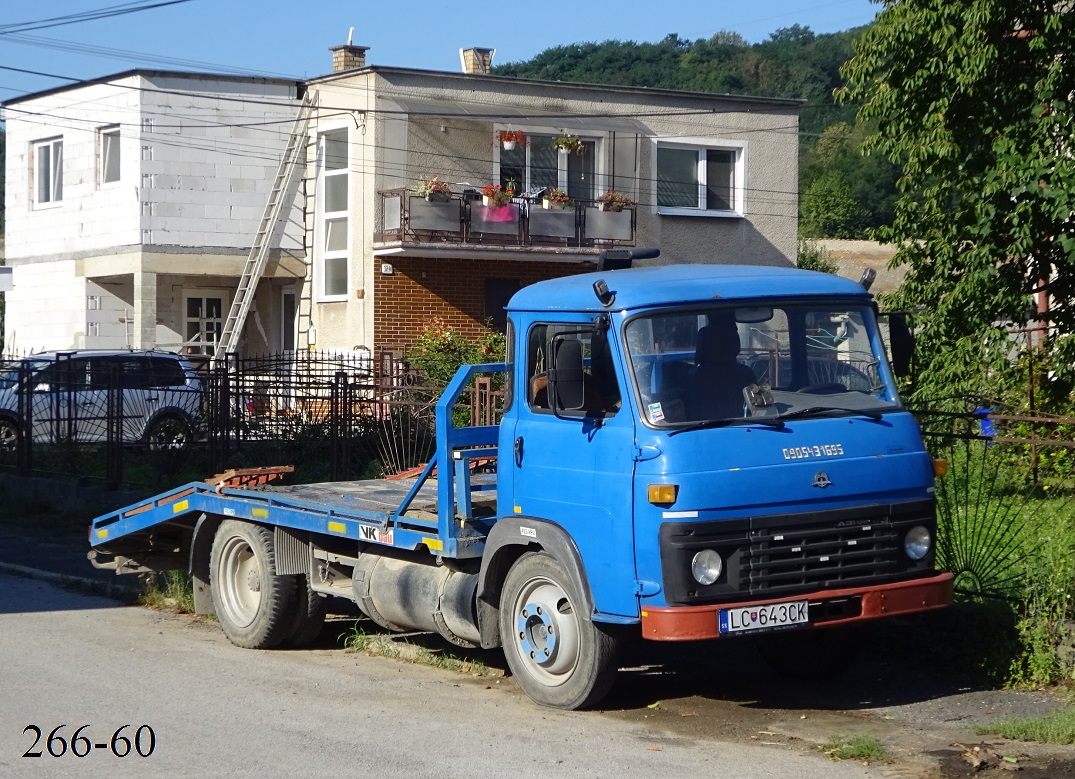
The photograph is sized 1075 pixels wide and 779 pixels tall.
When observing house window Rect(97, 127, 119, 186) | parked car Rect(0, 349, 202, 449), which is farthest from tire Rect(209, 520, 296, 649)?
house window Rect(97, 127, 119, 186)

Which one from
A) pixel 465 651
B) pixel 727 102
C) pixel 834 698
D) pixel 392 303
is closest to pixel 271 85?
pixel 392 303

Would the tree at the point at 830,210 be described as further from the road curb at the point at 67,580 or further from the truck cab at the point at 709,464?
the truck cab at the point at 709,464

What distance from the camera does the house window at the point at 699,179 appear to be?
30281 mm

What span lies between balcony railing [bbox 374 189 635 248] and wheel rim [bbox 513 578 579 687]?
19.3 metres

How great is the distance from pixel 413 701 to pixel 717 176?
24582 mm

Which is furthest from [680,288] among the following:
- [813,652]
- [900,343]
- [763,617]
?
[813,652]

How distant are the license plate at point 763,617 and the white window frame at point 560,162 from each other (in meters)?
22.0

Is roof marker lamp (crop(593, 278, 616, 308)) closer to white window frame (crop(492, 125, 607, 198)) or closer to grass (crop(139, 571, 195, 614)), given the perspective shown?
grass (crop(139, 571, 195, 614))

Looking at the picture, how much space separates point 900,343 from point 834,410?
63 centimetres

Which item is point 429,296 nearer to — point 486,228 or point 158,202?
point 486,228

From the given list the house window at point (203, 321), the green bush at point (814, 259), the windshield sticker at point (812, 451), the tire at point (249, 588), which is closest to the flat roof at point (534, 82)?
the house window at point (203, 321)

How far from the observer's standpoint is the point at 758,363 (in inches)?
293

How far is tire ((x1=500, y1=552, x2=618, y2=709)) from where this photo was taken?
23.8ft

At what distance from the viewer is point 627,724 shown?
287 inches
